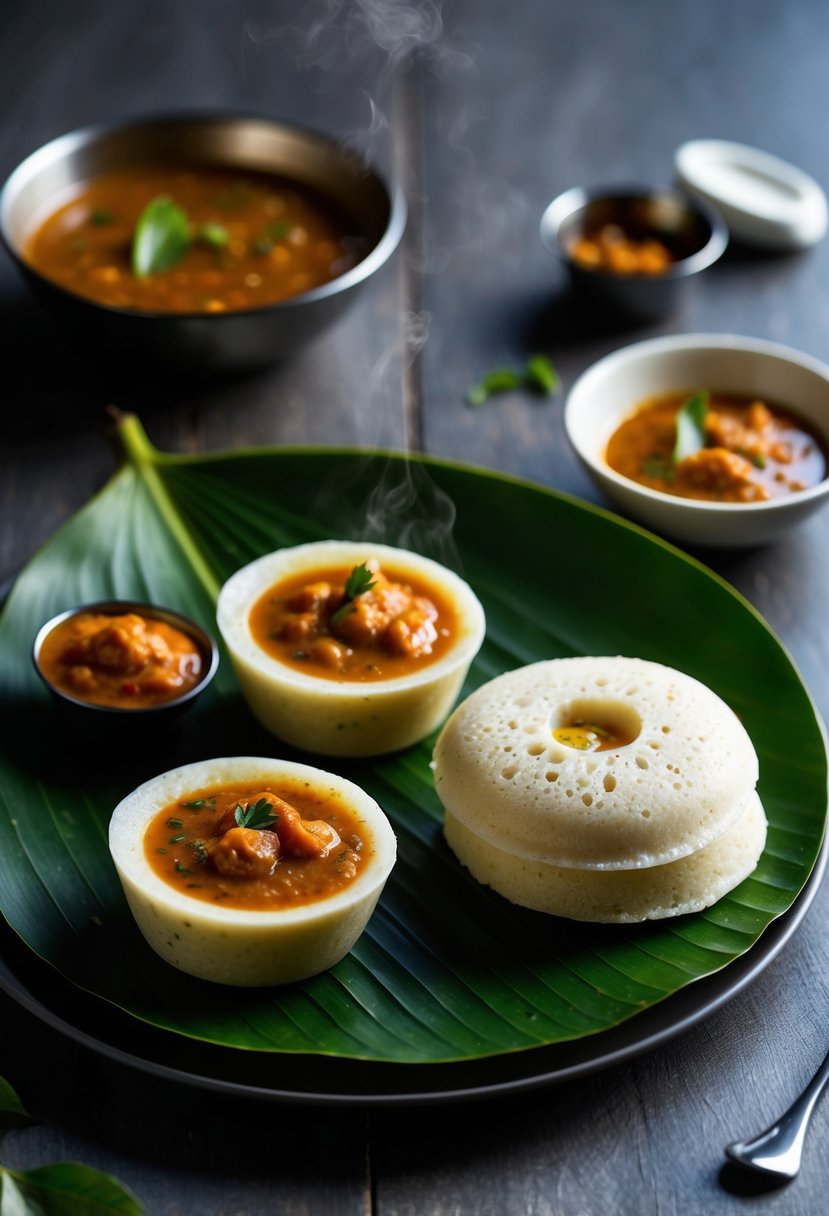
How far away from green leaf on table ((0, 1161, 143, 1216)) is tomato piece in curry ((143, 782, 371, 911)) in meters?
0.58

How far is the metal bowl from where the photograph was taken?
4.70m

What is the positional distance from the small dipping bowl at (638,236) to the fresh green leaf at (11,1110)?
3868mm

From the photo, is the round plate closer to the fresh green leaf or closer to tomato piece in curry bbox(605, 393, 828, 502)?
the fresh green leaf

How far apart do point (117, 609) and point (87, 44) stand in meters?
4.97

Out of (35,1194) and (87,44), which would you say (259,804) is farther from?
(87,44)

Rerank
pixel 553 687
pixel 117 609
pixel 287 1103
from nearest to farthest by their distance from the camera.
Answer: pixel 287 1103 → pixel 553 687 → pixel 117 609

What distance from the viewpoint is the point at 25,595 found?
401cm

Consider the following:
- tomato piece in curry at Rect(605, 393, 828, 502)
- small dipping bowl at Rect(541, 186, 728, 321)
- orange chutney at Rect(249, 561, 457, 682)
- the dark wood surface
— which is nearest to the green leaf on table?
the dark wood surface

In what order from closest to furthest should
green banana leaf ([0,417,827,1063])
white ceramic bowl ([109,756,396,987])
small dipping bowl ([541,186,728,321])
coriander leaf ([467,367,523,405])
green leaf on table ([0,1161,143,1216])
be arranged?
green leaf on table ([0,1161,143,1216]) < white ceramic bowl ([109,756,396,987]) < green banana leaf ([0,417,827,1063]) < coriander leaf ([467,367,523,405]) < small dipping bowl ([541,186,728,321])

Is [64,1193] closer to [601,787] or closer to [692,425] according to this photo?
[601,787]

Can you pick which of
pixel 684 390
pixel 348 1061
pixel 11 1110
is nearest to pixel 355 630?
pixel 348 1061

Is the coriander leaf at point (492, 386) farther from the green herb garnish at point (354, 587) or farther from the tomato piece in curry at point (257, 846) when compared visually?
the tomato piece in curry at point (257, 846)

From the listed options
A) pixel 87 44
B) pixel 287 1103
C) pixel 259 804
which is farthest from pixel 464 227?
pixel 287 1103

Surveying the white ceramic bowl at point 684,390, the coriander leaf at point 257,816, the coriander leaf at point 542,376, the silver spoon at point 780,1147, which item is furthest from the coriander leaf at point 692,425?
the silver spoon at point 780,1147
